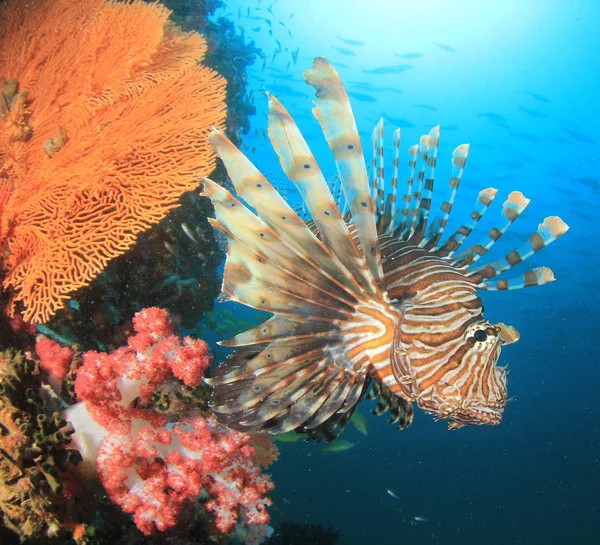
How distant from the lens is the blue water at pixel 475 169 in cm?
1970

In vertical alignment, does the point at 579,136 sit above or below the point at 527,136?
above

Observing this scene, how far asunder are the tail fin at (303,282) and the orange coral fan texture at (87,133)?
1.36m

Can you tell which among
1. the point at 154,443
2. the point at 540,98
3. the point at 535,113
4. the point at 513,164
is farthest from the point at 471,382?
the point at 513,164

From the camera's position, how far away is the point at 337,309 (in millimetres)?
2572

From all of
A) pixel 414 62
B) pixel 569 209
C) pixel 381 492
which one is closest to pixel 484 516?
pixel 381 492

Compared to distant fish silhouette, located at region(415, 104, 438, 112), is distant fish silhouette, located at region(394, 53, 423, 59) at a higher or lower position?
higher

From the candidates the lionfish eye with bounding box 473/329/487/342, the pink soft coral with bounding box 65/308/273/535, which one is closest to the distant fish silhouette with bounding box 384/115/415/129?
the lionfish eye with bounding box 473/329/487/342

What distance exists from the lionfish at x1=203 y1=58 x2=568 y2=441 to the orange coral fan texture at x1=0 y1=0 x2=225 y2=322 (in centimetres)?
138

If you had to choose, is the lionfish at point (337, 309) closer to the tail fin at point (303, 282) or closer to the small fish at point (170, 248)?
the tail fin at point (303, 282)

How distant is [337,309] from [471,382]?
926 millimetres

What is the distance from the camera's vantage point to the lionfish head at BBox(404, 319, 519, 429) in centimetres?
244

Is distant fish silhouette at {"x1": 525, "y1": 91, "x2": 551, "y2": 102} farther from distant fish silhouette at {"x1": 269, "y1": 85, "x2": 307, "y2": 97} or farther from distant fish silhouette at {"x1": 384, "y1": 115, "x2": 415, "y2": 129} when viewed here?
distant fish silhouette at {"x1": 269, "y1": 85, "x2": 307, "y2": 97}

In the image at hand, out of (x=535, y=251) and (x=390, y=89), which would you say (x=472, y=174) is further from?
(x=535, y=251)

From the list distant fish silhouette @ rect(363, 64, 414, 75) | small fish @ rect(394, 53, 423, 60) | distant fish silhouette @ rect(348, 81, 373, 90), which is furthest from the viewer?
distant fish silhouette @ rect(348, 81, 373, 90)
